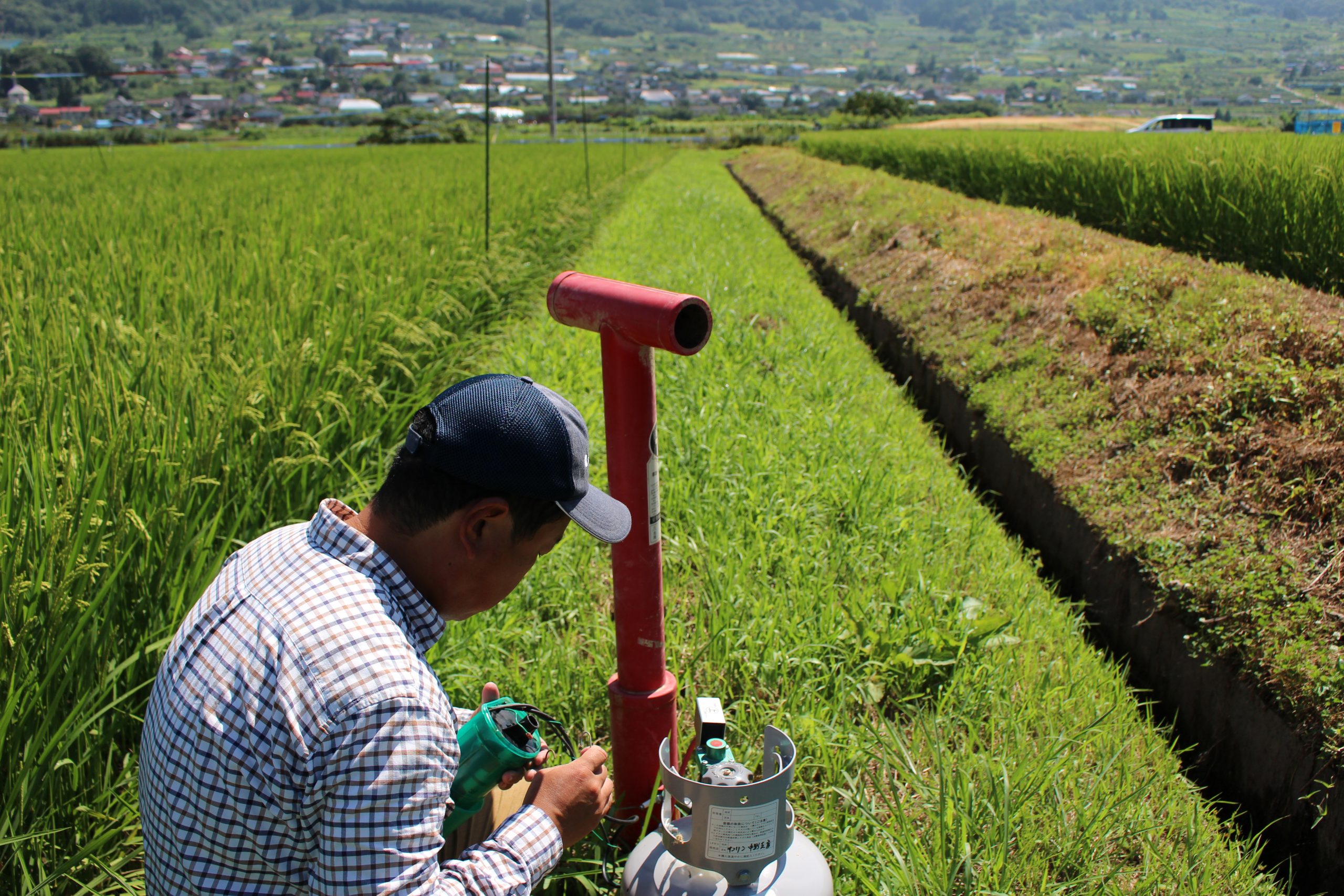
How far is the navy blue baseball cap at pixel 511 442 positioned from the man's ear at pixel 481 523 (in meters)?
0.02

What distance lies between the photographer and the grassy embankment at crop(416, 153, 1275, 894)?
76.0 inches

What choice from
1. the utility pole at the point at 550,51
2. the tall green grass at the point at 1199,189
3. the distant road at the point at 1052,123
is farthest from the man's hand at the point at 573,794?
the distant road at the point at 1052,123

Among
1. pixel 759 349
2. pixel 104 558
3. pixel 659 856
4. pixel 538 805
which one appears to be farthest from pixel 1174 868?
pixel 759 349

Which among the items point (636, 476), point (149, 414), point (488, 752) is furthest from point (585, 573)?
point (488, 752)

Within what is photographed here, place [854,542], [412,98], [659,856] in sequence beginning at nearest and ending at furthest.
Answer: [659,856], [854,542], [412,98]

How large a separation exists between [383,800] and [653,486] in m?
0.74

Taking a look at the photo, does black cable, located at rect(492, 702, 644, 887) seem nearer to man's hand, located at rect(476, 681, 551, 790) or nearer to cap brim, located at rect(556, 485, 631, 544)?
man's hand, located at rect(476, 681, 551, 790)

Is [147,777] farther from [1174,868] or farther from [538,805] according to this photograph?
[1174,868]

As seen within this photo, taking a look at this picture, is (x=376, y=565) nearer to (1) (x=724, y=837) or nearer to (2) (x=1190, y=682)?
(1) (x=724, y=837)

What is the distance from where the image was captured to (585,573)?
3020mm

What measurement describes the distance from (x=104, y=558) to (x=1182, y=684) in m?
2.91

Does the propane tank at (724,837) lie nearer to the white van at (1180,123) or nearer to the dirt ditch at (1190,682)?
the dirt ditch at (1190,682)

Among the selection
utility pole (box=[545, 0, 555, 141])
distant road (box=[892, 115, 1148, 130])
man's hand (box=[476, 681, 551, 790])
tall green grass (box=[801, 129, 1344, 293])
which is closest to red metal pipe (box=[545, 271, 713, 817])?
man's hand (box=[476, 681, 551, 790])

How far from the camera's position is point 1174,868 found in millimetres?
1952
